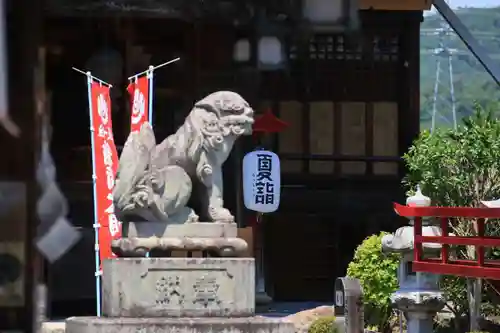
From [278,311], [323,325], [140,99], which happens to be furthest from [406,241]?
[278,311]

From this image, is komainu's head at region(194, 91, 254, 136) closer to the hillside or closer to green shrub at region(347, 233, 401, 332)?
green shrub at region(347, 233, 401, 332)

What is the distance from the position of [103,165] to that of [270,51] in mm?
7041

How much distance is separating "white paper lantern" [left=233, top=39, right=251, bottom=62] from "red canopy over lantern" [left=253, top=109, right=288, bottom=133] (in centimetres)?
137

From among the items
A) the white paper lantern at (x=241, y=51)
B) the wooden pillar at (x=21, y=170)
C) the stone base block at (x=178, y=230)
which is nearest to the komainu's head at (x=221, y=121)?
the stone base block at (x=178, y=230)

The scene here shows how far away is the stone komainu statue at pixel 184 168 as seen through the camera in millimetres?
11109

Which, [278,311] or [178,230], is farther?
[278,311]

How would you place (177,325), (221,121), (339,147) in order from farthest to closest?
(339,147) < (221,121) < (177,325)

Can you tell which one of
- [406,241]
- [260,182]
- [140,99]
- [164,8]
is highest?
[164,8]

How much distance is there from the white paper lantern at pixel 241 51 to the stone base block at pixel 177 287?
11.4 metres

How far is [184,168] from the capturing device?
11.5 metres

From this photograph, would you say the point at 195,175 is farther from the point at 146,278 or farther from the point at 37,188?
the point at 37,188

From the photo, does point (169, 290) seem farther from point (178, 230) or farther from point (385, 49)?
point (385, 49)

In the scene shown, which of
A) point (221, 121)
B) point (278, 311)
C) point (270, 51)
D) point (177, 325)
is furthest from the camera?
point (270, 51)

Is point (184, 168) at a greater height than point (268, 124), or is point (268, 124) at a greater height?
point (268, 124)
